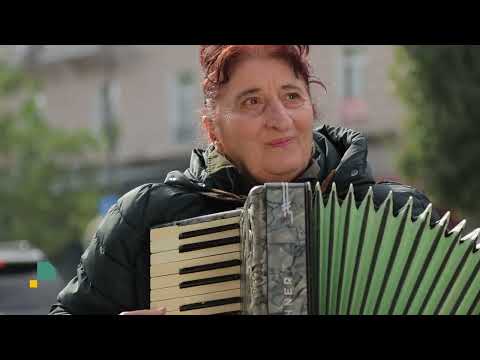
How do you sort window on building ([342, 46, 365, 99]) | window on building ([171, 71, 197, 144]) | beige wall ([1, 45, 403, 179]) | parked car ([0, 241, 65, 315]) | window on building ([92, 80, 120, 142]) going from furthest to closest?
window on building ([92, 80, 120, 142]), beige wall ([1, 45, 403, 179]), window on building ([171, 71, 197, 144]), window on building ([342, 46, 365, 99]), parked car ([0, 241, 65, 315])

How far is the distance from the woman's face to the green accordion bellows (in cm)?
31

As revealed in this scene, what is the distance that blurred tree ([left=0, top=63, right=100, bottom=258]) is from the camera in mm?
19266

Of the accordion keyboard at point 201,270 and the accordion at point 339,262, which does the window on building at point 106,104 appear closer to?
the accordion keyboard at point 201,270

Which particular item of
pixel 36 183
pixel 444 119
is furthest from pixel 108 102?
pixel 444 119

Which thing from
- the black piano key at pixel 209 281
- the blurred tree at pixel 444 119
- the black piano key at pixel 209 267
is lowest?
the black piano key at pixel 209 281

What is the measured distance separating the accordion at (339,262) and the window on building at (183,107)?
20228mm

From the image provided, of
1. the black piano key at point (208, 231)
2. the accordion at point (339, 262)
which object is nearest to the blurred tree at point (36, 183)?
the black piano key at point (208, 231)

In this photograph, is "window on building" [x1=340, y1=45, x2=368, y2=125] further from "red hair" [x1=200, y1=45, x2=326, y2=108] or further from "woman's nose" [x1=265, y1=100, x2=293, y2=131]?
"woman's nose" [x1=265, y1=100, x2=293, y2=131]

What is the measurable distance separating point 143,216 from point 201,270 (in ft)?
1.07

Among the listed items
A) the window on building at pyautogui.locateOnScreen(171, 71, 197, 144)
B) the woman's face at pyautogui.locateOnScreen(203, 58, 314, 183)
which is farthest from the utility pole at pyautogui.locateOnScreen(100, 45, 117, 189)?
the woman's face at pyautogui.locateOnScreen(203, 58, 314, 183)

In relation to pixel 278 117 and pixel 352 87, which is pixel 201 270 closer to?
pixel 278 117

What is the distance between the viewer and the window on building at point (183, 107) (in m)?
23.1

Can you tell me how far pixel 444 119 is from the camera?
13.7m

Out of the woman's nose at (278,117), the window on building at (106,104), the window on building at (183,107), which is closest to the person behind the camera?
the woman's nose at (278,117)
